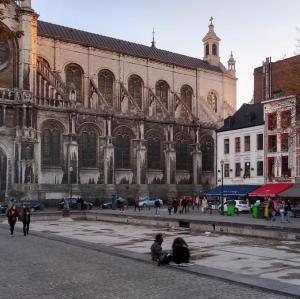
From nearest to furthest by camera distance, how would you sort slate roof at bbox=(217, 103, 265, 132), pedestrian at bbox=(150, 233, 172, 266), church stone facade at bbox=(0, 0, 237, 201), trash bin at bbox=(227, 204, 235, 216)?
pedestrian at bbox=(150, 233, 172, 266) < trash bin at bbox=(227, 204, 235, 216) < slate roof at bbox=(217, 103, 265, 132) < church stone facade at bbox=(0, 0, 237, 201)

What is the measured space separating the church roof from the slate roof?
Answer: 1853cm

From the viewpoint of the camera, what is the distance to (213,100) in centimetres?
7425

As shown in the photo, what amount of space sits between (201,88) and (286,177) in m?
31.3

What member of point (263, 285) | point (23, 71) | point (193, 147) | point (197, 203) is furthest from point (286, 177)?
point (263, 285)

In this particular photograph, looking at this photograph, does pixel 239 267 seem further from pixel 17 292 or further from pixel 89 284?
pixel 17 292

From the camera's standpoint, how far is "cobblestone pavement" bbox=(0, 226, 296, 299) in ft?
35.6

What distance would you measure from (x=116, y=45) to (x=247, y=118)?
2283cm

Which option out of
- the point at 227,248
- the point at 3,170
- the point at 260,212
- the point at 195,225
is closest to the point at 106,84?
the point at 3,170

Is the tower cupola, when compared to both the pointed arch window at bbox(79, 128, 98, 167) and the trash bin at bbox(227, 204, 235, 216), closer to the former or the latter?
the pointed arch window at bbox(79, 128, 98, 167)

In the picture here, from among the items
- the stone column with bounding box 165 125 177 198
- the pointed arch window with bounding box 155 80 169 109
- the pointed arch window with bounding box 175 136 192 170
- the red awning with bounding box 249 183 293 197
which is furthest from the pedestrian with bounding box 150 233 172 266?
the pointed arch window with bounding box 155 80 169 109

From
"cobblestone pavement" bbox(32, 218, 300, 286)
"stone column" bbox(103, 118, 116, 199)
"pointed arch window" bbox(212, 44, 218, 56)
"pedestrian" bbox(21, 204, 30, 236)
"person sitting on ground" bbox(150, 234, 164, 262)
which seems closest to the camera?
"cobblestone pavement" bbox(32, 218, 300, 286)

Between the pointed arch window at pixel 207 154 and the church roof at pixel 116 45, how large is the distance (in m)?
11.5

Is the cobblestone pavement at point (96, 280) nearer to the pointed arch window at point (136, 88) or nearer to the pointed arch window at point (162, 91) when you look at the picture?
the pointed arch window at point (136, 88)

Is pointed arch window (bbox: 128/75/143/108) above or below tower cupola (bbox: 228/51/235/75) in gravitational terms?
below
